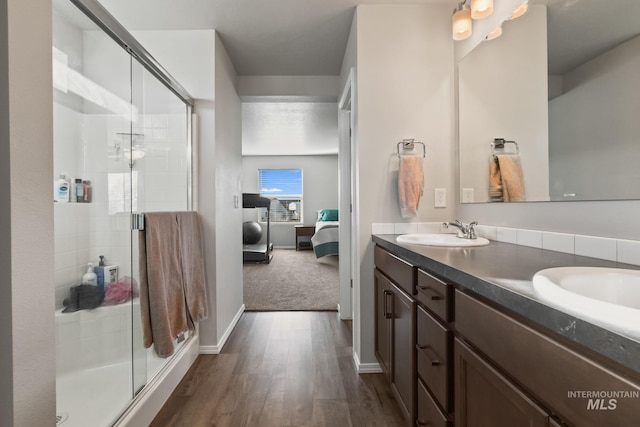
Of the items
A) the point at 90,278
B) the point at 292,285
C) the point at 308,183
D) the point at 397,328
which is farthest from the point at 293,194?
the point at 397,328

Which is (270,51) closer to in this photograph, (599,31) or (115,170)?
(115,170)

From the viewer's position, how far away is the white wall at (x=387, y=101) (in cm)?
186

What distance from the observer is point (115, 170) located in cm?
181

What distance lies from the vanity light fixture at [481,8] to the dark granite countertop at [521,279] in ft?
4.20

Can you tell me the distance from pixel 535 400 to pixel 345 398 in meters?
1.26

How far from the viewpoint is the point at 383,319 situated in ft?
5.39

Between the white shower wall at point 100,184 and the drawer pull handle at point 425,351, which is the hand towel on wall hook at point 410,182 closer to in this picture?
the drawer pull handle at point 425,351

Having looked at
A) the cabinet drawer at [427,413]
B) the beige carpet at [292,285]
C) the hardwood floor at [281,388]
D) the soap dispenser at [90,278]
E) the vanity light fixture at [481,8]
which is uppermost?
the vanity light fixture at [481,8]

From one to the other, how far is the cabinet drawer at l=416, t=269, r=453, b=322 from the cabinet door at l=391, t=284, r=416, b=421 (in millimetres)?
104

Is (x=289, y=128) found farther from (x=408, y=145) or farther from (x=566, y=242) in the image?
(x=566, y=242)

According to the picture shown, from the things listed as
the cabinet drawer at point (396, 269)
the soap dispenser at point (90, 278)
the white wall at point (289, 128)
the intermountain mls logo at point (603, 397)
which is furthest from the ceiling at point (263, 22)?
the intermountain mls logo at point (603, 397)

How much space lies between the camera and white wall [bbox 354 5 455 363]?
1862mm

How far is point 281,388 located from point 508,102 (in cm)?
204

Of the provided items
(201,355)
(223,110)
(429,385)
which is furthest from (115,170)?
(429,385)
